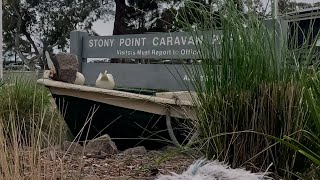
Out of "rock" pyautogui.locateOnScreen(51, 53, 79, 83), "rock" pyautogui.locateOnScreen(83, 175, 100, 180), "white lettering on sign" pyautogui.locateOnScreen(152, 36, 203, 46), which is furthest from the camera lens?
"white lettering on sign" pyautogui.locateOnScreen(152, 36, 203, 46)

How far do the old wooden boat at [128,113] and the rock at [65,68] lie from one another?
0.60 feet

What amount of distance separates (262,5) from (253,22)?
11.3 inches

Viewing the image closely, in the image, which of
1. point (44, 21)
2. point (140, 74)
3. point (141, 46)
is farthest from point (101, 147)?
point (44, 21)

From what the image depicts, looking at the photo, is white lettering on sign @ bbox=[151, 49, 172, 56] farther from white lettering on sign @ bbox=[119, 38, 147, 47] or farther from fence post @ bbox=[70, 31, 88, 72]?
fence post @ bbox=[70, 31, 88, 72]

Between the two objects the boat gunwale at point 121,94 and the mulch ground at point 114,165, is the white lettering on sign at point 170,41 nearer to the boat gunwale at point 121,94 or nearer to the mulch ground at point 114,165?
the boat gunwale at point 121,94

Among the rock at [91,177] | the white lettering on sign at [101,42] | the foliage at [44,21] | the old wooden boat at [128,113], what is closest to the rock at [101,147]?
the old wooden boat at [128,113]

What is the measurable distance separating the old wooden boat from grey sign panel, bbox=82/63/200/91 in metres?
0.97

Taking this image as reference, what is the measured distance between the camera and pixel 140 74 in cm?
611

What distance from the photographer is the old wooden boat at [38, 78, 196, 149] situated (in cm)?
362

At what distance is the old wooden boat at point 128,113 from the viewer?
11.9 ft

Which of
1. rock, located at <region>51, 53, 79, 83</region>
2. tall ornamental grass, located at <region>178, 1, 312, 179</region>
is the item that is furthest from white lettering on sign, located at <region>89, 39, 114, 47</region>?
tall ornamental grass, located at <region>178, 1, 312, 179</region>

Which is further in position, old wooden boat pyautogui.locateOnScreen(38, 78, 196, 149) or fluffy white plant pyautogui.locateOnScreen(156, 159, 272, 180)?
old wooden boat pyautogui.locateOnScreen(38, 78, 196, 149)

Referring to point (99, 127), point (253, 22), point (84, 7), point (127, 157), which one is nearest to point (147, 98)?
point (127, 157)

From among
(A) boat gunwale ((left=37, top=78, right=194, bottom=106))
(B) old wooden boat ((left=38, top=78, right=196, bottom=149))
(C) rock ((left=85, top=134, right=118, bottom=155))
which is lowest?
(C) rock ((left=85, top=134, right=118, bottom=155))
